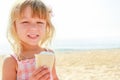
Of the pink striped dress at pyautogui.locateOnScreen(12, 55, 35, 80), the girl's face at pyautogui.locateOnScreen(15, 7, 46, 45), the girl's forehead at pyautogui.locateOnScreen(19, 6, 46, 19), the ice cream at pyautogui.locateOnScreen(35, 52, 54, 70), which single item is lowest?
the pink striped dress at pyautogui.locateOnScreen(12, 55, 35, 80)

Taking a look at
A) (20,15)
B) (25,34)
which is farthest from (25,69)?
(20,15)

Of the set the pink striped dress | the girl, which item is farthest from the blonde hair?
the pink striped dress

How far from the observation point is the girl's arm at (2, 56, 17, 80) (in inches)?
81.7

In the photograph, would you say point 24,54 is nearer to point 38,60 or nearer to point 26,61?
point 26,61

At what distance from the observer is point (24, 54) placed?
216 centimetres

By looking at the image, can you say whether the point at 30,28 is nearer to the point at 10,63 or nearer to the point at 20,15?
the point at 20,15

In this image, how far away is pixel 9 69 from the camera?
2078 mm

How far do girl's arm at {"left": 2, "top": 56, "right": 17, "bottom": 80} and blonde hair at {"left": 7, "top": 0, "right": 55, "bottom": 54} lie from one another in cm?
9

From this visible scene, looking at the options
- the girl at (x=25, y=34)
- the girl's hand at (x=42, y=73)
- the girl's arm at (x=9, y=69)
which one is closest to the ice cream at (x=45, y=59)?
the girl's hand at (x=42, y=73)

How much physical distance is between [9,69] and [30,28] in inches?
11.6

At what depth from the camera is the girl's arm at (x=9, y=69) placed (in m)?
2.07

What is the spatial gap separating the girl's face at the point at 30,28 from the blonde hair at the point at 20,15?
0.03 meters

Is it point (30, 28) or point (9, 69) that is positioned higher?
point (30, 28)

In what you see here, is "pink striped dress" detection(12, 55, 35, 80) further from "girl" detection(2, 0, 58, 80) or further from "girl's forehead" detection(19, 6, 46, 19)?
"girl's forehead" detection(19, 6, 46, 19)
